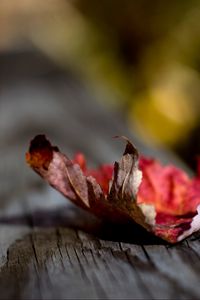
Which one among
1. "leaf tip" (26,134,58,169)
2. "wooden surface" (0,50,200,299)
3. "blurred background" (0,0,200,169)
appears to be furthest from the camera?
"blurred background" (0,0,200,169)

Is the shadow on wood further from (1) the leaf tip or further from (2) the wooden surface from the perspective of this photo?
(1) the leaf tip

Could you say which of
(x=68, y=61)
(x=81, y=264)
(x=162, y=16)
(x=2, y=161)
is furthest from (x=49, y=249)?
(x=68, y=61)

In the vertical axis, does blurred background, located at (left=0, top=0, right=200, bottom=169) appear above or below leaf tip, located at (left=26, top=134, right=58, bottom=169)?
above

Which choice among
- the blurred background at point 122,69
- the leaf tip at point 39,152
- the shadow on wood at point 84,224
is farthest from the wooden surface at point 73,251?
the blurred background at point 122,69

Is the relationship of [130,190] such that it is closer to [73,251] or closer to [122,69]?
[73,251]

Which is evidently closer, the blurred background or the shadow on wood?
the shadow on wood

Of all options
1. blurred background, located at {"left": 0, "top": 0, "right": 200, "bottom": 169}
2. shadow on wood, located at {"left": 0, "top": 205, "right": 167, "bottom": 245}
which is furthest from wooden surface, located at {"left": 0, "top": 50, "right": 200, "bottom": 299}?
blurred background, located at {"left": 0, "top": 0, "right": 200, "bottom": 169}

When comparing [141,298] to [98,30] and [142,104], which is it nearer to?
[142,104]
